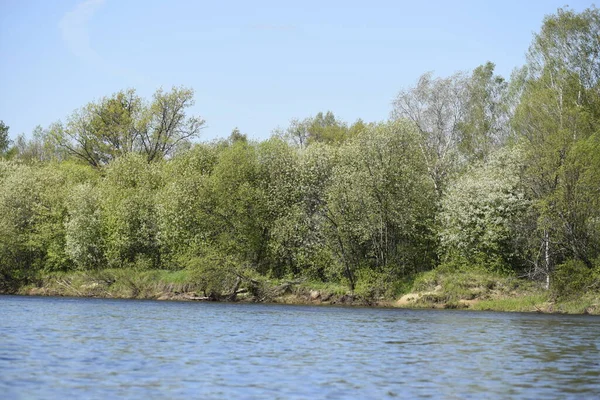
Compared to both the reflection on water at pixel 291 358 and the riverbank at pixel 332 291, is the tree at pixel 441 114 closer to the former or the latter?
the riverbank at pixel 332 291

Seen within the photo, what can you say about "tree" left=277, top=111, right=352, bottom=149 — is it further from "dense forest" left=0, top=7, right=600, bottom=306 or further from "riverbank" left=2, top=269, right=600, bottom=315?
"riverbank" left=2, top=269, right=600, bottom=315

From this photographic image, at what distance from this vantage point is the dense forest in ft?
189

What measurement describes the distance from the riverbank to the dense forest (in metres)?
0.95

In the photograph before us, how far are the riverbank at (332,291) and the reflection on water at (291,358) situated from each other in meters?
13.9

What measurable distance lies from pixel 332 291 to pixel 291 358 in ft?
139

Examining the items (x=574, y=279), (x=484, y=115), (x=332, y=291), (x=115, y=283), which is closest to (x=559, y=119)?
(x=574, y=279)

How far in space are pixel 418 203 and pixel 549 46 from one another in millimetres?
17217

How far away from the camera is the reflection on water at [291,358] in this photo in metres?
18.2

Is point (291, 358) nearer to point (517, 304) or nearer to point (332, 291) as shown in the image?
point (517, 304)

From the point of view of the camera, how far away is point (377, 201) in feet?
217

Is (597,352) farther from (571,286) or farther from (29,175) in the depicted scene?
(29,175)

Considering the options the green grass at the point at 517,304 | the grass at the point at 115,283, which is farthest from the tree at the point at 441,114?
the grass at the point at 115,283

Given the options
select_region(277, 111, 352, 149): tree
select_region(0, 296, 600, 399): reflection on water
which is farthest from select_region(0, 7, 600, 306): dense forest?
select_region(277, 111, 352, 149): tree

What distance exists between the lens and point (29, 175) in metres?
86.9
